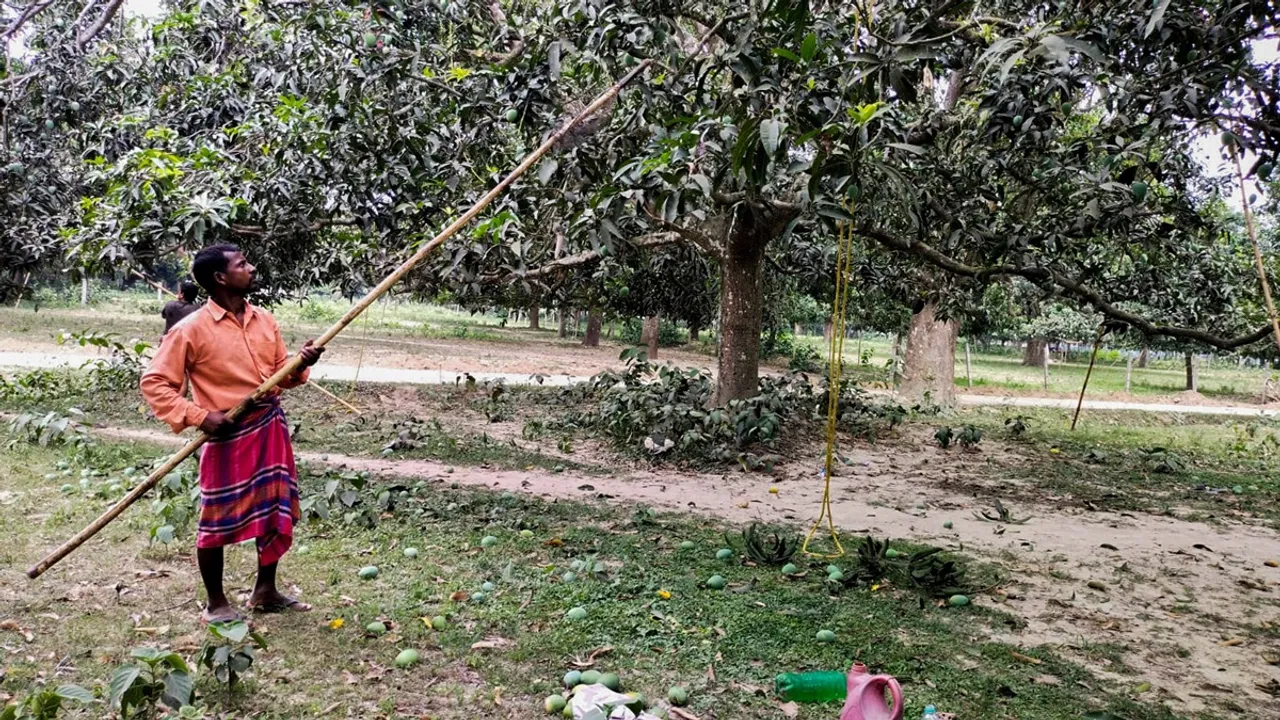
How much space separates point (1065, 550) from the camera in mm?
5301

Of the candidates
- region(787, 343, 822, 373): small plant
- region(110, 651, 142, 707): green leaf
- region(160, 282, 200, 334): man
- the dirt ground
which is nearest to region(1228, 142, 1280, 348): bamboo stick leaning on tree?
the dirt ground

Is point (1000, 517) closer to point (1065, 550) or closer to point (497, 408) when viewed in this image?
point (1065, 550)

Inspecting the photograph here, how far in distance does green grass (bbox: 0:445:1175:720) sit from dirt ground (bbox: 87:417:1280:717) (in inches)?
15.1

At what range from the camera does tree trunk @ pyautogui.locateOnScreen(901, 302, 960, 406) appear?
13633 mm

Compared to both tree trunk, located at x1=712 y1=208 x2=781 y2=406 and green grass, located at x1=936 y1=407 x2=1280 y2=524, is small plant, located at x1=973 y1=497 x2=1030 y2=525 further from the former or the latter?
tree trunk, located at x1=712 y1=208 x2=781 y2=406

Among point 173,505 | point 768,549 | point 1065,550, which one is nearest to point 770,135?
point 768,549

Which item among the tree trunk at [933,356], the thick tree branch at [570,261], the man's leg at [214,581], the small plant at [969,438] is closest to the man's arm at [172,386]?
the man's leg at [214,581]

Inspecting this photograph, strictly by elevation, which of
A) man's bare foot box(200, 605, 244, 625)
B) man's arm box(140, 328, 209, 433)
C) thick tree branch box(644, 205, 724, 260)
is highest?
thick tree branch box(644, 205, 724, 260)

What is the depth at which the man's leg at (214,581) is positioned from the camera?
3473 millimetres

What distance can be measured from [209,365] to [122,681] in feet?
4.30

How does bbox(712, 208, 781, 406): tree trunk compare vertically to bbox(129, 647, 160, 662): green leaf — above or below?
above

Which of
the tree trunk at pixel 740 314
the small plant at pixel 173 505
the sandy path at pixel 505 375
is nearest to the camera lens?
the small plant at pixel 173 505

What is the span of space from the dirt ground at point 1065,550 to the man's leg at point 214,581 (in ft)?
10.3

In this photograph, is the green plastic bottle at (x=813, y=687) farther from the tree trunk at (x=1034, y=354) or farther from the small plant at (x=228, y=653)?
the tree trunk at (x=1034, y=354)
